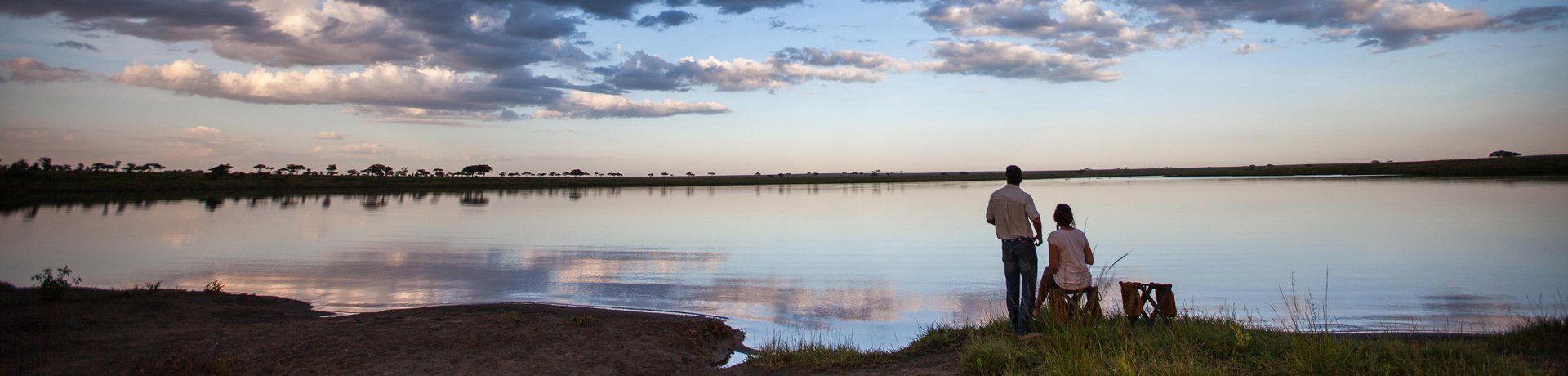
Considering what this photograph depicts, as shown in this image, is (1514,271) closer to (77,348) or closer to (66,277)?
(77,348)

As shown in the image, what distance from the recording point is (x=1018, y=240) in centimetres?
843

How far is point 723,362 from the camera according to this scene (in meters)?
9.29

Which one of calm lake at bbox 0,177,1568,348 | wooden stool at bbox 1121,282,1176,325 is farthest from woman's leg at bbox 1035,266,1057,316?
calm lake at bbox 0,177,1568,348

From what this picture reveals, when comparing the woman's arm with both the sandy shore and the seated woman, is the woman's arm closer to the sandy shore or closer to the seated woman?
the seated woman

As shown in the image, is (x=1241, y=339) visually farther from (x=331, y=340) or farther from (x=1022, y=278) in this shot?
(x=331, y=340)

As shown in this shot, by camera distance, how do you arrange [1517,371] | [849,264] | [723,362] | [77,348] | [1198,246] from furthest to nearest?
[1198,246], [849,264], [723,362], [77,348], [1517,371]

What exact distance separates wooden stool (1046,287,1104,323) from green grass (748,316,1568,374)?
0.14 m

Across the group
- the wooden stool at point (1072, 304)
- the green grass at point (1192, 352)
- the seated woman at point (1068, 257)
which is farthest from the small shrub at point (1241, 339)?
the seated woman at point (1068, 257)

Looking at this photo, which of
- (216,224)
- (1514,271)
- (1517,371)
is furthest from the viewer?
(216,224)

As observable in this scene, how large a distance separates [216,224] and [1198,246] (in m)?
34.8

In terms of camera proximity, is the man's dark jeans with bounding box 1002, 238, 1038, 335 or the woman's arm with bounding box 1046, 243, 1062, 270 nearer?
the woman's arm with bounding box 1046, 243, 1062, 270

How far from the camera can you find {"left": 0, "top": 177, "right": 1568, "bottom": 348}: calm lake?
12.6 m

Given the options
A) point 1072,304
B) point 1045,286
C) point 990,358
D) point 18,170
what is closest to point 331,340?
point 990,358

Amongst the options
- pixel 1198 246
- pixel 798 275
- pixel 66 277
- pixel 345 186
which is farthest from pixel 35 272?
pixel 345 186
